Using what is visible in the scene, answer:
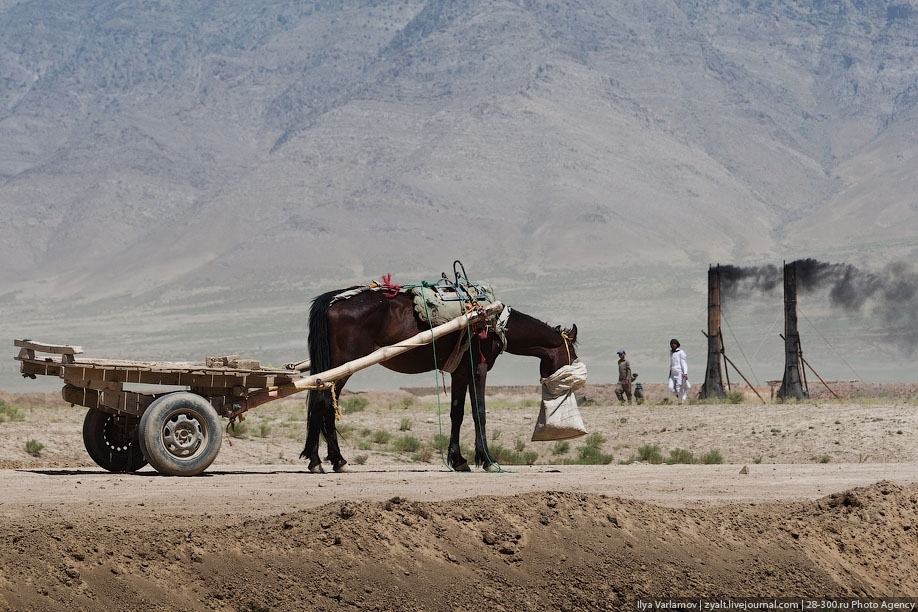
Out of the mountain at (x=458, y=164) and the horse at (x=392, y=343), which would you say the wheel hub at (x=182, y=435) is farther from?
the mountain at (x=458, y=164)

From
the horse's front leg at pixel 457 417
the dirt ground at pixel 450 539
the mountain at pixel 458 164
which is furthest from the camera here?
the mountain at pixel 458 164

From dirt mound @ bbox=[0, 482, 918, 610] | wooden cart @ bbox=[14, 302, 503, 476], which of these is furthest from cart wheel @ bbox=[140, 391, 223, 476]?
dirt mound @ bbox=[0, 482, 918, 610]

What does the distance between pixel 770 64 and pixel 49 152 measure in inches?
3099

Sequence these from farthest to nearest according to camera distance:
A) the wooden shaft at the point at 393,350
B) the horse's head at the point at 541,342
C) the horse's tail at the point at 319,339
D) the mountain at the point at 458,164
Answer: the mountain at the point at 458,164 → the horse's head at the point at 541,342 → the horse's tail at the point at 319,339 → the wooden shaft at the point at 393,350

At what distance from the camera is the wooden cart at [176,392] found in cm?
1362

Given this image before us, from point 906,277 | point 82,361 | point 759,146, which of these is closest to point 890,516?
point 82,361

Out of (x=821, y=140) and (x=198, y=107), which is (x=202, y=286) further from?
(x=821, y=140)

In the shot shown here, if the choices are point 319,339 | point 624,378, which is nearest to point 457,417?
point 319,339

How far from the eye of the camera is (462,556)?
33.7ft

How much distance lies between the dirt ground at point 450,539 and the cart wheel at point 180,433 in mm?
238

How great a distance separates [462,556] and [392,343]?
542 centimetres

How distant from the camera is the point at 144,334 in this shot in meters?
86.7

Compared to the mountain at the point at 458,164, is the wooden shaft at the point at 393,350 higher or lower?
lower

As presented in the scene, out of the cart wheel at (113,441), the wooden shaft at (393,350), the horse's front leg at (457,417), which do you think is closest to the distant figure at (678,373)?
the horse's front leg at (457,417)
